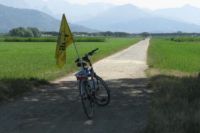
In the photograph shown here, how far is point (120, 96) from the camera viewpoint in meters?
13.4

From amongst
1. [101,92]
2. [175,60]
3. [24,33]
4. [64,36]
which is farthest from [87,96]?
[24,33]

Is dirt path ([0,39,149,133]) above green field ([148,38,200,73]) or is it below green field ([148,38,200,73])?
above

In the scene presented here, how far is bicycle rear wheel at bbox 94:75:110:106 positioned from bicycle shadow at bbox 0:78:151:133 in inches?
5.8

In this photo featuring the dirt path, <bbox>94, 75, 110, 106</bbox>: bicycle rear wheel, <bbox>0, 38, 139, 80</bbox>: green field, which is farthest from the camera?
<bbox>0, 38, 139, 80</bbox>: green field

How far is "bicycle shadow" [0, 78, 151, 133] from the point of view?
30.0 ft

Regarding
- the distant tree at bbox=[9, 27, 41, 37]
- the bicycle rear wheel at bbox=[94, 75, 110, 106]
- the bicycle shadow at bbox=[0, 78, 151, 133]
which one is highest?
the bicycle rear wheel at bbox=[94, 75, 110, 106]

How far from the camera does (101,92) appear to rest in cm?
1124

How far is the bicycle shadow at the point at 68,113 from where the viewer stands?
916 centimetres

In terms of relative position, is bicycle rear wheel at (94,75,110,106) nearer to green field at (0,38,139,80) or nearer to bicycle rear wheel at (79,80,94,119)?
bicycle rear wheel at (79,80,94,119)

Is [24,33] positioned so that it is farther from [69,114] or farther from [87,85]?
[87,85]

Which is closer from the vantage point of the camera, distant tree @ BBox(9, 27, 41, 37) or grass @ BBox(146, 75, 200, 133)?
grass @ BBox(146, 75, 200, 133)

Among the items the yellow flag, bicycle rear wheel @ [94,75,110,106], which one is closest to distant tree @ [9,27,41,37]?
the yellow flag

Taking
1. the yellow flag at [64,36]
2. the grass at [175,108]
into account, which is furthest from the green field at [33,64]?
the yellow flag at [64,36]

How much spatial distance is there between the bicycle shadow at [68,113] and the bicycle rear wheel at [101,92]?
0.15 metres
